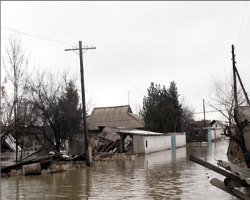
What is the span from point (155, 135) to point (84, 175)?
24.2 m

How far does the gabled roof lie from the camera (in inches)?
2303

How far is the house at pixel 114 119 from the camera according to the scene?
5831 centimetres

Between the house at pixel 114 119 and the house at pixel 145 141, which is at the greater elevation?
the house at pixel 114 119

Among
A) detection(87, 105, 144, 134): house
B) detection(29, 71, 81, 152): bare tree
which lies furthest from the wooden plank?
detection(87, 105, 144, 134): house

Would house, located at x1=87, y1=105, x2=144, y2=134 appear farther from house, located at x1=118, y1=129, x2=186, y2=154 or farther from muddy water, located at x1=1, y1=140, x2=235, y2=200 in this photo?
muddy water, located at x1=1, y1=140, x2=235, y2=200

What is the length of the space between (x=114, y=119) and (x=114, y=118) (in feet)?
0.95

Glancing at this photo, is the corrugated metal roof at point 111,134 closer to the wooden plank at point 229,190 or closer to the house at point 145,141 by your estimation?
the house at point 145,141

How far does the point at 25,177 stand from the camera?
20.0m

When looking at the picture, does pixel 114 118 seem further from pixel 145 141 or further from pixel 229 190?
pixel 229 190

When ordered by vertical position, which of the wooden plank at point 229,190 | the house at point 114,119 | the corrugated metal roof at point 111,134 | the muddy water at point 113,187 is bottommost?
the muddy water at point 113,187

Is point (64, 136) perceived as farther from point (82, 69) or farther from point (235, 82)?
point (235, 82)

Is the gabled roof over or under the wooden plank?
over

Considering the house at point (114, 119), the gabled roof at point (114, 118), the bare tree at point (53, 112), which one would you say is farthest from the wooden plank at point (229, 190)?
the gabled roof at point (114, 118)

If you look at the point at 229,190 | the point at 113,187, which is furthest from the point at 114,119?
the point at 229,190
